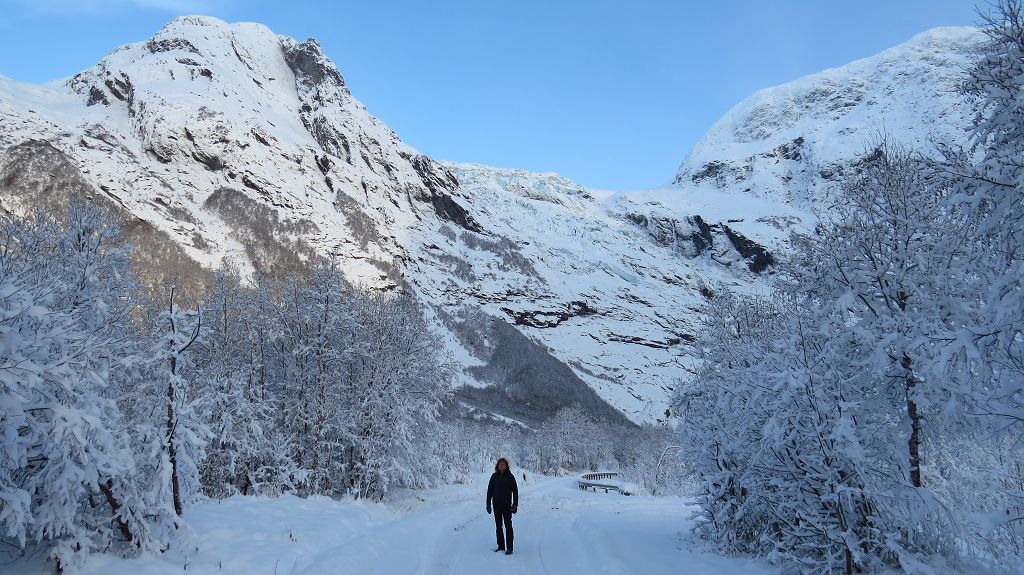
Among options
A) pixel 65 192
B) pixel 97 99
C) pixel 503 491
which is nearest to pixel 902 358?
pixel 503 491

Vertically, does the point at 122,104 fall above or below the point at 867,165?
above

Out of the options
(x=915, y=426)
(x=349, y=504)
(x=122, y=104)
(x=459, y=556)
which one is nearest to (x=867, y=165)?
(x=915, y=426)

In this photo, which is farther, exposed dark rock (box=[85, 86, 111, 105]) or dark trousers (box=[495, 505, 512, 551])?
exposed dark rock (box=[85, 86, 111, 105])

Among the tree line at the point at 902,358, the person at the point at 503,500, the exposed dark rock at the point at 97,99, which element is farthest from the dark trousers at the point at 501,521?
the exposed dark rock at the point at 97,99

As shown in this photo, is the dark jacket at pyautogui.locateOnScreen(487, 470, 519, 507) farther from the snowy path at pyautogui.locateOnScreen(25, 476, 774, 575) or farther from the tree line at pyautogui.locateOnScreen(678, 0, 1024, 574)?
the tree line at pyautogui.locateOnScreen(678, 0, 1024, 574)

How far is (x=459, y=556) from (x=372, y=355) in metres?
14.4

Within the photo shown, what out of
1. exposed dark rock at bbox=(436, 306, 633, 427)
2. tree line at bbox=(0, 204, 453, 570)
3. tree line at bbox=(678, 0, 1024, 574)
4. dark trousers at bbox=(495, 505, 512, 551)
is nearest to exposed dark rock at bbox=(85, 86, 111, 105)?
exposed dark rock at bbox=(436, 306, 633, 427)

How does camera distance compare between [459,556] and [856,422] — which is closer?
[856,422]

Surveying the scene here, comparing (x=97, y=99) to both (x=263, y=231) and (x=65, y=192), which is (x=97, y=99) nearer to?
(x=65, y=192)

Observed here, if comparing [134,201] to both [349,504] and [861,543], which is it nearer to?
[349,504]

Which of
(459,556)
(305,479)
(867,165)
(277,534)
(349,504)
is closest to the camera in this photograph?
(867,165)

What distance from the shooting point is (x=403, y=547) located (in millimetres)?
10844

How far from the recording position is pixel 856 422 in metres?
7.38

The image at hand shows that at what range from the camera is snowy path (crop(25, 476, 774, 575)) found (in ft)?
28.3
